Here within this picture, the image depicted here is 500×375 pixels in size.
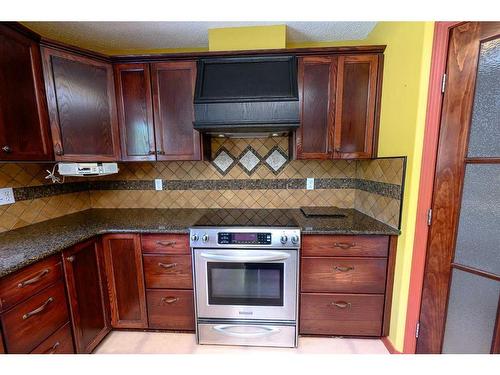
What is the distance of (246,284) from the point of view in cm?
149

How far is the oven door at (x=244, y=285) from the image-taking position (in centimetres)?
143

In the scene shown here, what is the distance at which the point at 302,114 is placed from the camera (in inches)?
63.5

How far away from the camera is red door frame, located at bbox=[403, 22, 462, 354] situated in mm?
1100

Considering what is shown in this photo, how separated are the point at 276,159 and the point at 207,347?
1.66m

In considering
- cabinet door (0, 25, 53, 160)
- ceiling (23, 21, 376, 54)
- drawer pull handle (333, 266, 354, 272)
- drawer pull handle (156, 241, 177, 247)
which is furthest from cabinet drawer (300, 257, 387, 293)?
cabinet door (0, 25, 53, 160)

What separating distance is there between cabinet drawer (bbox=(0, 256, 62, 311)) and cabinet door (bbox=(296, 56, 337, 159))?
5.77ft

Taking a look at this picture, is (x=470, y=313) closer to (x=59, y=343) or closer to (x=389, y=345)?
(x=389, y=345)

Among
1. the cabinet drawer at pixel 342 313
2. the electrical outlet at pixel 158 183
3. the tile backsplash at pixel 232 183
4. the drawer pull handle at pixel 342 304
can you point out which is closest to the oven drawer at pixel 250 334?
the cabinet drawer at pixel 342 313

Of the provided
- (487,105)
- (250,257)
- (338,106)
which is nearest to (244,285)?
(250,257)
